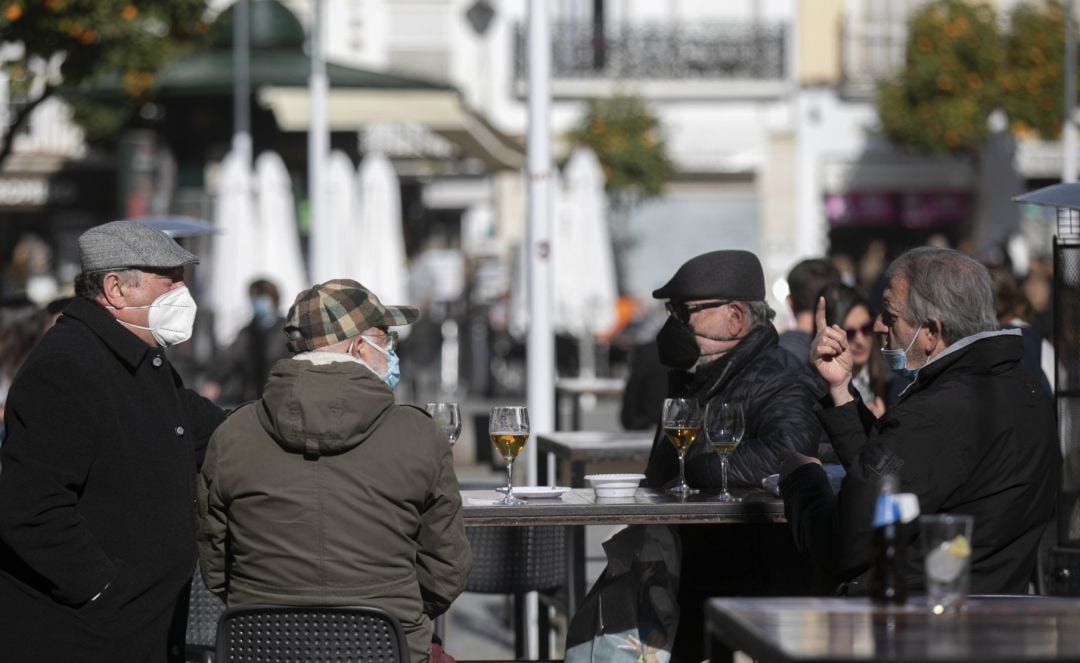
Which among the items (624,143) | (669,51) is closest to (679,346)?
(624,143)

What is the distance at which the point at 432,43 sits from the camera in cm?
4066

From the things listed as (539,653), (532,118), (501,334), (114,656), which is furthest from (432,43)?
(114,656)

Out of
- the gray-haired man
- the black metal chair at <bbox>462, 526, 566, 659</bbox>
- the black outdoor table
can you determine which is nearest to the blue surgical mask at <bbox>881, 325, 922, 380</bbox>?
the gray-haired man

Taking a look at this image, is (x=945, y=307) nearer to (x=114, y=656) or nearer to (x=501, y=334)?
(x=114, y=656)

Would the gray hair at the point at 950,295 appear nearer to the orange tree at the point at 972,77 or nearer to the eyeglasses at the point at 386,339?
the eyeglasses at the point at 386,339

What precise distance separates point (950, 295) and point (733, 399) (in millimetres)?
1402

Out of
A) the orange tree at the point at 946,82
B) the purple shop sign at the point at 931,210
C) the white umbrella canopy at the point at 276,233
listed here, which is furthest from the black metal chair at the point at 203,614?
the purple shop sign at the point at 931,210

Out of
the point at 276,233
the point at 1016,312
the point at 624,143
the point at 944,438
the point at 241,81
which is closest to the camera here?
the point at 944,438

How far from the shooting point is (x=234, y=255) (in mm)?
21516

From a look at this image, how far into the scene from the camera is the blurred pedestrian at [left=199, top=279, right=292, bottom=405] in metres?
16.1

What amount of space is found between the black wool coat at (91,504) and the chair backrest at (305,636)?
2.22 feet

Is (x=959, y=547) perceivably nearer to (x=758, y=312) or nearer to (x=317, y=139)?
(x=758, y=312)

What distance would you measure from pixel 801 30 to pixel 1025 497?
33.9m

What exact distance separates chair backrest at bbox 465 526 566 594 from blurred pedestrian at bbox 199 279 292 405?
8.07 meters
